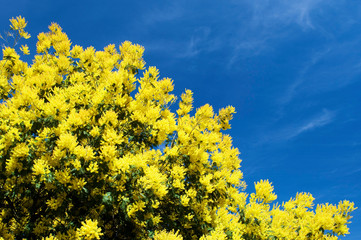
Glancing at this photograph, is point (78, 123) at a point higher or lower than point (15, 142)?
higher

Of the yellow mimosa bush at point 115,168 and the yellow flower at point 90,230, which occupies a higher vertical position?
the yellow mimosa bush at point 115,168

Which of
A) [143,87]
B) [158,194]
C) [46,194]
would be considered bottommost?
[46,194]

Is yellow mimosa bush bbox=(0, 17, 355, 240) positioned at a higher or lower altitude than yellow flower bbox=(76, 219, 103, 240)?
higher

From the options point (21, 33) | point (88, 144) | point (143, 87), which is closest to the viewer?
point (88, 144)

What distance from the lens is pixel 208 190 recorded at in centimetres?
684

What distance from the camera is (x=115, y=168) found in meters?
5.35

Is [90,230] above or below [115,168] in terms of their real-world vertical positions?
below

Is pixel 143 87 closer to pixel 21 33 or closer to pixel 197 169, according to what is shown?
pixel 197 169

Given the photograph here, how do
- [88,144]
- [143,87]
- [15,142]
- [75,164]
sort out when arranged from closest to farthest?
[75,164] < [15,142] < [88,144] < [143,87]

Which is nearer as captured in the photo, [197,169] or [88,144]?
[88,144]

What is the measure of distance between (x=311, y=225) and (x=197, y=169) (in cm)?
389

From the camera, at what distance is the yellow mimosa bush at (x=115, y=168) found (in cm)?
542

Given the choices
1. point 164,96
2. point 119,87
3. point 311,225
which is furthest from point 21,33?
point 311,225

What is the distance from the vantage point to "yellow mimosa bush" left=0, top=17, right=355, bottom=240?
5.42 metres
